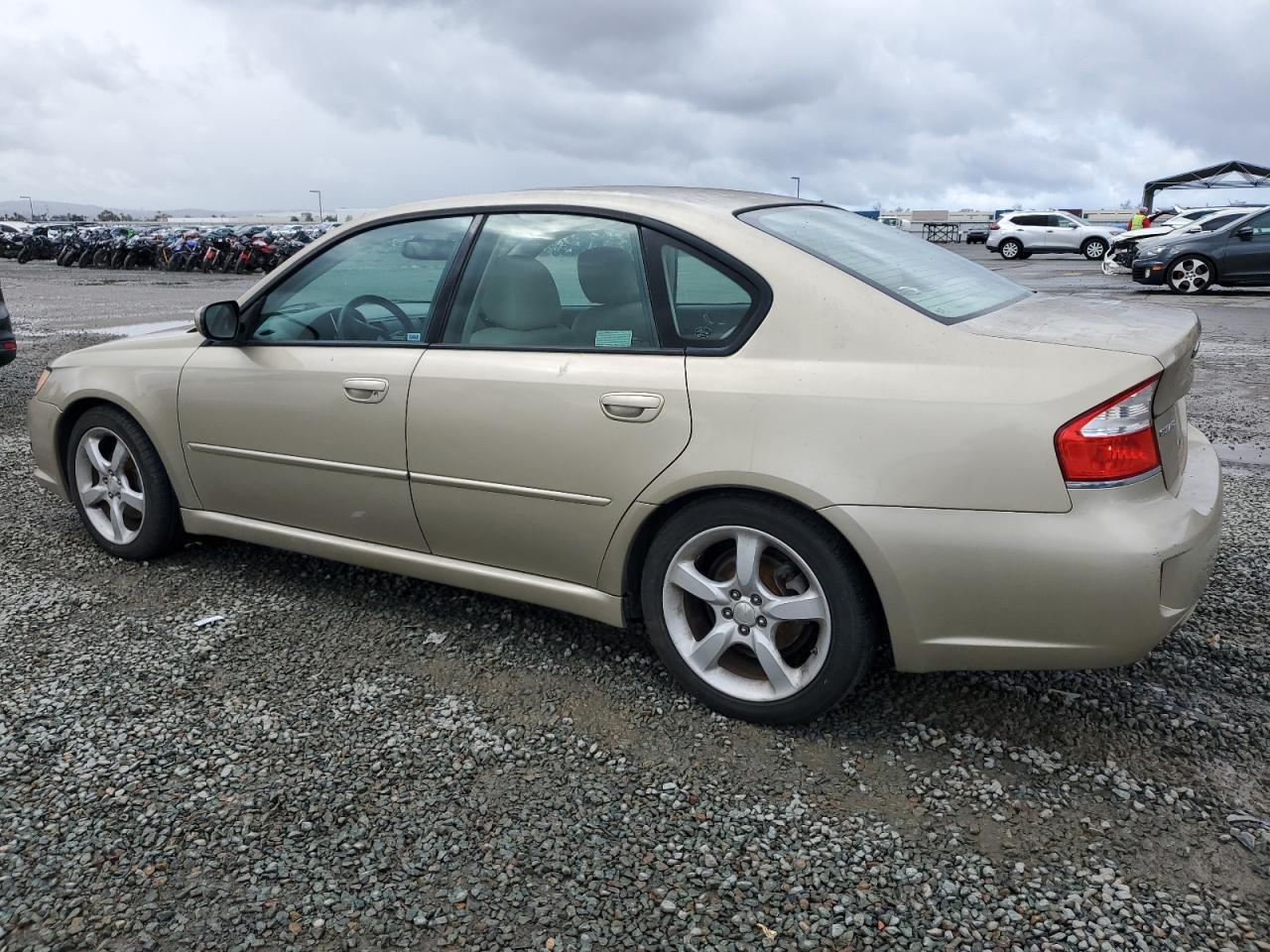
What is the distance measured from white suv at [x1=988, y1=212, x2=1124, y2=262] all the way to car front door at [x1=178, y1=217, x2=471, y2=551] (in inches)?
1313

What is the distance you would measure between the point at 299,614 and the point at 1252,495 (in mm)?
4565

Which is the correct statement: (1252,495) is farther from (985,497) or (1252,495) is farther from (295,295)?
(295,295)

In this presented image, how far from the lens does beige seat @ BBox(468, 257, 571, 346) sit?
3182 millimetres

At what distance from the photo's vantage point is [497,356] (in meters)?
3.18

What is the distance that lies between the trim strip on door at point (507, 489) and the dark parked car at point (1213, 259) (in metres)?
16.6

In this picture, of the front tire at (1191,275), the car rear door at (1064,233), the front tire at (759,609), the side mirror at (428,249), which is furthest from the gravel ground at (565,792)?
the car rear door at (1064,233)

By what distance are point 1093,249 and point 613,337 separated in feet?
113

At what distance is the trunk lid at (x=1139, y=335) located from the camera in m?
2.53

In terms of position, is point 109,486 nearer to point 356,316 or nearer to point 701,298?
point 356,316

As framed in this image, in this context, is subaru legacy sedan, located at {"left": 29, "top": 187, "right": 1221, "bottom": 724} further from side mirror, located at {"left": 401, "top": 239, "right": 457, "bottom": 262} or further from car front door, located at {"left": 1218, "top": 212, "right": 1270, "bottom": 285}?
car front door, located at {"left": 1218, "top": 212, "right": 1270, "bottom": 285}

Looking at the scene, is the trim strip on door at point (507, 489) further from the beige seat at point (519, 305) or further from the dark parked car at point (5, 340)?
the dark parked car at point (5, 340)

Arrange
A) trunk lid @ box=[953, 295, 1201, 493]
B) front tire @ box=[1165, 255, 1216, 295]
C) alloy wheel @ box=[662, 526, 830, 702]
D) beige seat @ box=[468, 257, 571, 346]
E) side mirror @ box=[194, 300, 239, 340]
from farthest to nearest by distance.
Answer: front tire @ box=[1165, 255, 1216, 295] → side mirror @ box=[194, 300, 239, 340] → beige seat @ box=[468, 257, 571, 346] → alloy wheel @ box=[662, 526, 830, 702] → trunk lid @ box=[953, 295, 1201, 493]

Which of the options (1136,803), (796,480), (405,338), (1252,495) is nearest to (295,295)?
(405,338)

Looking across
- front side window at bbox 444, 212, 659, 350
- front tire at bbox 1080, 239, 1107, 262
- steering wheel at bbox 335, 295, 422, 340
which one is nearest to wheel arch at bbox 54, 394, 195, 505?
steering wheel at bbox 335, 295, 422, 340
